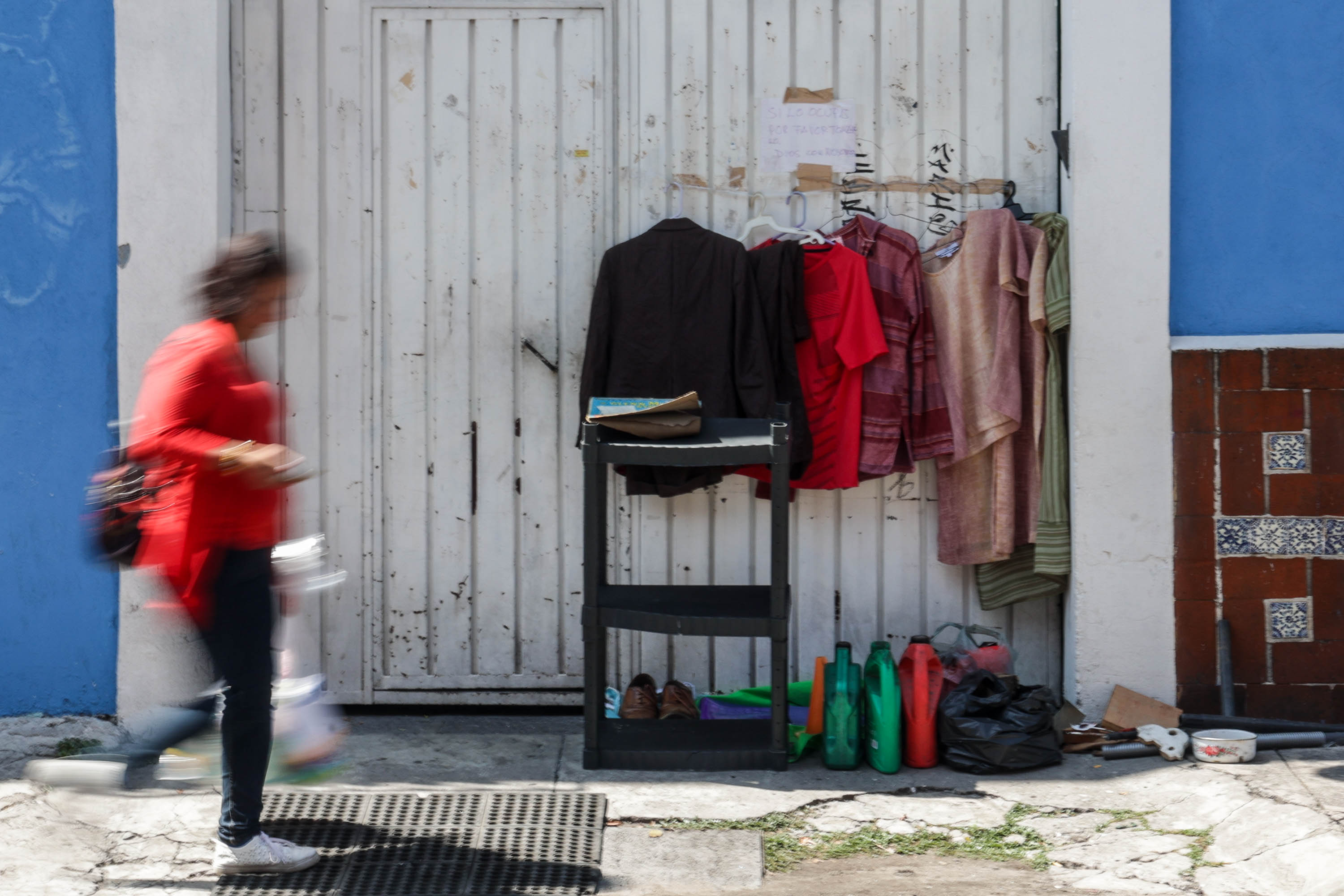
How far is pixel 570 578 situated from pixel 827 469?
1226 millimetres

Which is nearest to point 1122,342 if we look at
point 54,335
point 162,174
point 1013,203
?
point 1013,203

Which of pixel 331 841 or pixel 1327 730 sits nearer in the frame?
pixel 331 841

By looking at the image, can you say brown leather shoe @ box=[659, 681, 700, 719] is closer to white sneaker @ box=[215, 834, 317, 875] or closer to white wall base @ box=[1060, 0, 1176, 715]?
white wall base @ box=[1060, 0, 1176, 715]

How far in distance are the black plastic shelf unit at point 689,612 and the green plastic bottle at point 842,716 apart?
0.17 m

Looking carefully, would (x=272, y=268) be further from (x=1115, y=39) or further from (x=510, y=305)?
(x=1115, y=39)

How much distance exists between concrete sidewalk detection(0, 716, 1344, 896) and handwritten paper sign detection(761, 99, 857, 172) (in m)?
2.54

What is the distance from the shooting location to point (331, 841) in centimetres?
417

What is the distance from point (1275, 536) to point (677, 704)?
2.53 meters

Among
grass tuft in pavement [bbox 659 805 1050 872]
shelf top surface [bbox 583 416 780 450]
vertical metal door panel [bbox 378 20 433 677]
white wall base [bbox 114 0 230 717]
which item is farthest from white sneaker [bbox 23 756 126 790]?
shelf top surface [bbox 583 416 780 450]

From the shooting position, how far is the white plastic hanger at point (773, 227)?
5.58m

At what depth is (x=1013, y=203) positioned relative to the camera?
5566 mm

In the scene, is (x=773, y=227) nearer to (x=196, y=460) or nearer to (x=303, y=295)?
(x=303, y=295)

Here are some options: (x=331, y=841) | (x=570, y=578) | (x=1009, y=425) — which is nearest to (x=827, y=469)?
(x=1009, y=425)

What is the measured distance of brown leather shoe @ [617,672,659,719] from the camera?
5.39 metres
